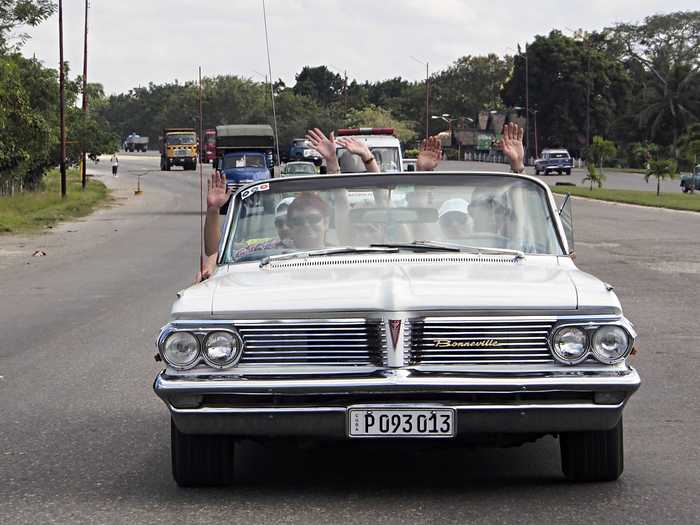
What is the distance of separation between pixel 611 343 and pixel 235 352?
155 cm

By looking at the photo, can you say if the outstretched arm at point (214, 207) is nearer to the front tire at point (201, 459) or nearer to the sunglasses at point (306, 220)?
the sunglasses at point (306, 220)

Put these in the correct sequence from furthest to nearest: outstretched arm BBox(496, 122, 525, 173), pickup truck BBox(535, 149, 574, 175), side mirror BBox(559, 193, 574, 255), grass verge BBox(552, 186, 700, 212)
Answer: pickup truck BBox(535, 149, 574, 175) → grass verge BBox(552, 186, 700, 212) → outstretched arm BBox(496, 122, 525, 173) → side mirror BBox(559, 193, 574, 255)

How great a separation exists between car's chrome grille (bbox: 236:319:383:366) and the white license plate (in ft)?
0.68

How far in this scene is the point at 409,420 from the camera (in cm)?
557

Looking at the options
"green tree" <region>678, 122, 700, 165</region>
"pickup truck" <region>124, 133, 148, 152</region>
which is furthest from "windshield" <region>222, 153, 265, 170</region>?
"pickup truck" <region>124, 133, 148, 152</region>

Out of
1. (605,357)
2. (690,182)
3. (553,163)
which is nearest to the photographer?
(605,357)

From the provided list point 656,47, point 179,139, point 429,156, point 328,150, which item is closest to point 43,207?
point 429,156

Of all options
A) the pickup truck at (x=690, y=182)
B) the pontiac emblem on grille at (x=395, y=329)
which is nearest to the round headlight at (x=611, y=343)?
the pontiac emblem on grille at (x=395, y=329)

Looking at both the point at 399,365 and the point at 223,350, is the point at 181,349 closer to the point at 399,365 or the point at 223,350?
the point at 223,350

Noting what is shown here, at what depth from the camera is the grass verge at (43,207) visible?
36.8 metres

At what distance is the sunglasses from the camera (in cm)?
705

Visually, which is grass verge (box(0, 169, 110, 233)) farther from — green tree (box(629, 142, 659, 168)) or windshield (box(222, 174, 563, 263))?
green tree (box(629, 142, 659, 168))

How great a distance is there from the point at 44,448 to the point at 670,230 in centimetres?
2547

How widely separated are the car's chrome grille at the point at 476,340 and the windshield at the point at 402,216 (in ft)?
4.46
